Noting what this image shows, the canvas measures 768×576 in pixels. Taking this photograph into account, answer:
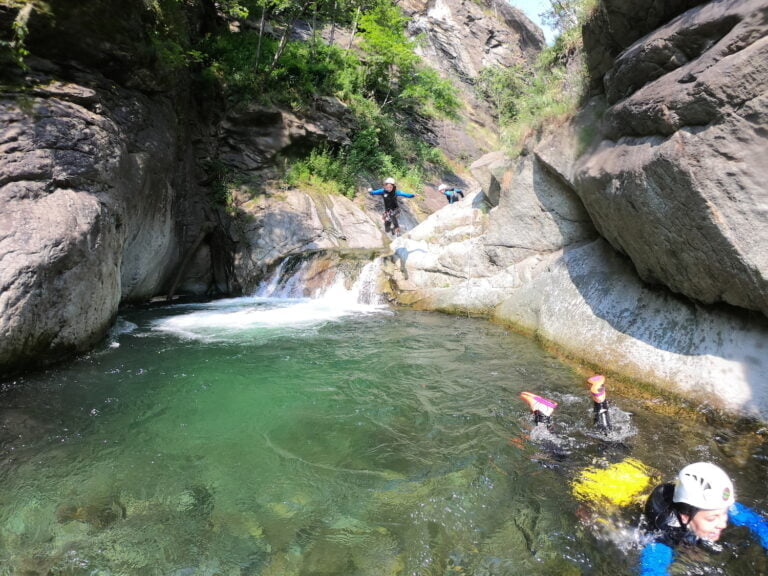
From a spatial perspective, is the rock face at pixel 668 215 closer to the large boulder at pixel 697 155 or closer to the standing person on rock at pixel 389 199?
the large boulder at pixel 697 155

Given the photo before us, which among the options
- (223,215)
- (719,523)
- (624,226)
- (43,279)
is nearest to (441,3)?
(223,215)

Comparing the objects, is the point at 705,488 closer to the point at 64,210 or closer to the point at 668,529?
the point at 668,529

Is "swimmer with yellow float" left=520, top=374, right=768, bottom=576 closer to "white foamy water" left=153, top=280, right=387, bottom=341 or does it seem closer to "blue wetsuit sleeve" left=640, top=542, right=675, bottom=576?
"blue wetsuit sleeve" left=640, top=542, right=675, bottom=576

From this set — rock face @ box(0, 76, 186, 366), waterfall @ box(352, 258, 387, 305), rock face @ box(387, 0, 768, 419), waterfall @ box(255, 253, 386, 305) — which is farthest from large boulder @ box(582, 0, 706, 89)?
rock face @ box(0, 76, 186, 366)

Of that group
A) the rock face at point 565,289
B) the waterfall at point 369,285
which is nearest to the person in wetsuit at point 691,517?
the rock face at point 565,289

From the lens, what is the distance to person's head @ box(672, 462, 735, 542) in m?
2.94

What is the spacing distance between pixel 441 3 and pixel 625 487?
35.5m

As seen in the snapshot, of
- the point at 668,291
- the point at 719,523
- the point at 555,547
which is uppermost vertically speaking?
the point at 668,291

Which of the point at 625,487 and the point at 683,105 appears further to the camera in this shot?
the point at 683,105

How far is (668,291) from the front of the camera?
249 inches

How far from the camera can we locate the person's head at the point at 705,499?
294 centimetres

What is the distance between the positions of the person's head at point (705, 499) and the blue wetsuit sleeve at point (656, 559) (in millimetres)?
245

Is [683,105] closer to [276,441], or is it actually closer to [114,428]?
[276,441]

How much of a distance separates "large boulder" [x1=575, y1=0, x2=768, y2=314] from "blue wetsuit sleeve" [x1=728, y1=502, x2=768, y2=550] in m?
2.41
